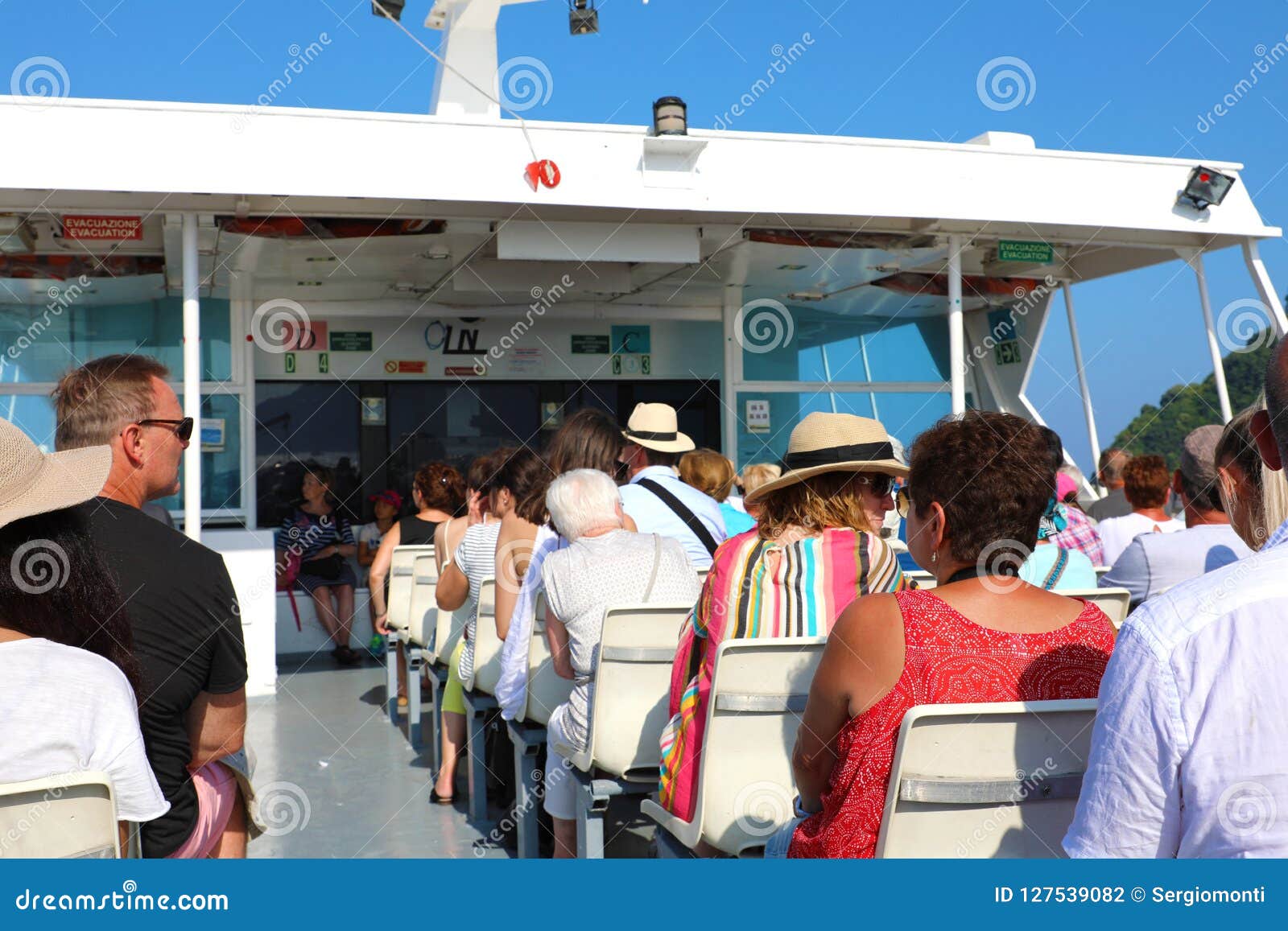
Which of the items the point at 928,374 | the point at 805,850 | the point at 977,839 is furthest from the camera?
the point at 928,374

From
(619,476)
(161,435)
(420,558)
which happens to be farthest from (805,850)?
(420,558)

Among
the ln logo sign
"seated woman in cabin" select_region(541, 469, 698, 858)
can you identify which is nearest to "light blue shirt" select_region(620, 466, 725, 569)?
"seated woman in cabin" select_region(541, 469, 698, 858)

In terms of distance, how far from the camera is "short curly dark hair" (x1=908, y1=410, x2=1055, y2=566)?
7.15 ft

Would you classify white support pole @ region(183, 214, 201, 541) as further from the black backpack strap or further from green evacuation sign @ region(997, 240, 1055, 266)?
green evacuation sign @ region(997, 240, 1055, 266)

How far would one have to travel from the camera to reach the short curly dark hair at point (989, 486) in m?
2.18

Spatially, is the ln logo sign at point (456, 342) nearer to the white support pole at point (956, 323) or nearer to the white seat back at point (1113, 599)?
the white support pole at point (956, 323)

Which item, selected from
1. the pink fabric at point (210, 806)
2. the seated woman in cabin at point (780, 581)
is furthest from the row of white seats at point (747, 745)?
the pink fabric at point (210, 806)

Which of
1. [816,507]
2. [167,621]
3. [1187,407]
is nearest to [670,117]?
[816,507]

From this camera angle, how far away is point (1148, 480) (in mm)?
5168

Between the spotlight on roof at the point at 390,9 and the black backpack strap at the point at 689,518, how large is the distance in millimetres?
3974

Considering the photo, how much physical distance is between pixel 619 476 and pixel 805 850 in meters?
3.21

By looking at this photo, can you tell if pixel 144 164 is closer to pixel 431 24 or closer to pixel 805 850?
pixel 431 24

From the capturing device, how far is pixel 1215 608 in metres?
1.35

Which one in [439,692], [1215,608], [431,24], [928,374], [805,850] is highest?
[431,24]
